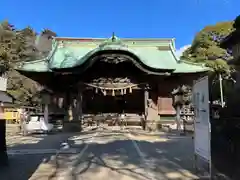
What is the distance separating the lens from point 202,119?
263 inches

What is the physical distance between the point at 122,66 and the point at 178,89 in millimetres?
4188

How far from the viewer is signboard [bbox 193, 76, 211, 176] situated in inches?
246

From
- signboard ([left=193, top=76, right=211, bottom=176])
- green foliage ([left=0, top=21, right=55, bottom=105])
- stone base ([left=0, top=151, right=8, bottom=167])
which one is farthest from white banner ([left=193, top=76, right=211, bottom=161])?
green foliage ([left=0, top=21, right=55, bottom=105])

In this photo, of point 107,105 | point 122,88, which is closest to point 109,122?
point 107,105

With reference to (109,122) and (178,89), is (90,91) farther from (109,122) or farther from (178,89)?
(178,89)

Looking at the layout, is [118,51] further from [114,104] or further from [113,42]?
[114,104]

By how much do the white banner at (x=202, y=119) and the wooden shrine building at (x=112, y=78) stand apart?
12.4 meters

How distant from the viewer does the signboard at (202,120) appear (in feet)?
20.5

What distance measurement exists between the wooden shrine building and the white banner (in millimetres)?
12361

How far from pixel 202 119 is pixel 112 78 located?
553 inches

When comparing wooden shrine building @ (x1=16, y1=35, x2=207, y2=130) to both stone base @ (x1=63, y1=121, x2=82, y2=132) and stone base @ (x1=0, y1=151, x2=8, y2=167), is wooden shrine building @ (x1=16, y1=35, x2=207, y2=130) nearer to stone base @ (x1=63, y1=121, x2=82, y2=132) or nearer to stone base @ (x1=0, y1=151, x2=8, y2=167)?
stone base @ (x1=63, y1=121, x2=82, y2=132)

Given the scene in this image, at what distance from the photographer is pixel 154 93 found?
21.7m

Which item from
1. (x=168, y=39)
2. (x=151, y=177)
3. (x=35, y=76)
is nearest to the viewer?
(x=151, y=177)

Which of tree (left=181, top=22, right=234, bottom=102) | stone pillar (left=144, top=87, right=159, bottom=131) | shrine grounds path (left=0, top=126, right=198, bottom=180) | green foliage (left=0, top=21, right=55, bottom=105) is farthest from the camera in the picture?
green foliage (left=0, top=21, right=55, bottom=105)
